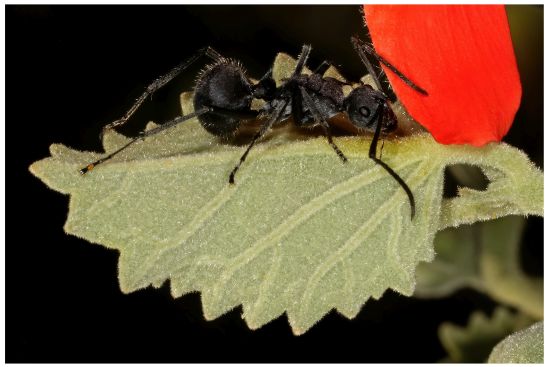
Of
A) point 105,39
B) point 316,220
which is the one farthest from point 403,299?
point 105,39

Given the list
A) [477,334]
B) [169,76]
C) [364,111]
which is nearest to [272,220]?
[364,111]

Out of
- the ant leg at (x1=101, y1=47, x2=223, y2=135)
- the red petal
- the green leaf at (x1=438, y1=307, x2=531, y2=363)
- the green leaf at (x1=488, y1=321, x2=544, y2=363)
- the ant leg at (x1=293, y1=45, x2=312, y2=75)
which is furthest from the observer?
the green leaf at (x1=438, y1=307, x2=531, y2=363)

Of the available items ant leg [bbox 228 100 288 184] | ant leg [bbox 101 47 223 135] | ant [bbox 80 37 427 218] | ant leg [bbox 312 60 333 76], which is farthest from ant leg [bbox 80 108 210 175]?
ant leg [bbox 312 60 333 76]

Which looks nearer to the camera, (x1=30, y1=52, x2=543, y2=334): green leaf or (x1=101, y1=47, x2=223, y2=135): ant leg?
(x1=30, y1=52, x2=543, y2=334): green leaf

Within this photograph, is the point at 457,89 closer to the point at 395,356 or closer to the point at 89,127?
the point at 395,356

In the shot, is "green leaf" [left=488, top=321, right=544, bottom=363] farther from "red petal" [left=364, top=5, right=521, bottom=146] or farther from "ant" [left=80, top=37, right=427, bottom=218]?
"red petal" [left=364, top=5, right=521, bottom=146]

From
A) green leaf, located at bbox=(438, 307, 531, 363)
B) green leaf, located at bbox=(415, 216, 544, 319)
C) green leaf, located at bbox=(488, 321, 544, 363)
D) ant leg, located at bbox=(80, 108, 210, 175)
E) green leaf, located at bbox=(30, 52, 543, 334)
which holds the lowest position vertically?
green leaf, located at bbox=(438, 307, 531, 363)

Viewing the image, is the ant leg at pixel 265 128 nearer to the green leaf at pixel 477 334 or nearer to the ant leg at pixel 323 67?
the ant leg at pixel 323 67

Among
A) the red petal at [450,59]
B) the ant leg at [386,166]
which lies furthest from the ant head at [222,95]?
the red petal at [450,59]
